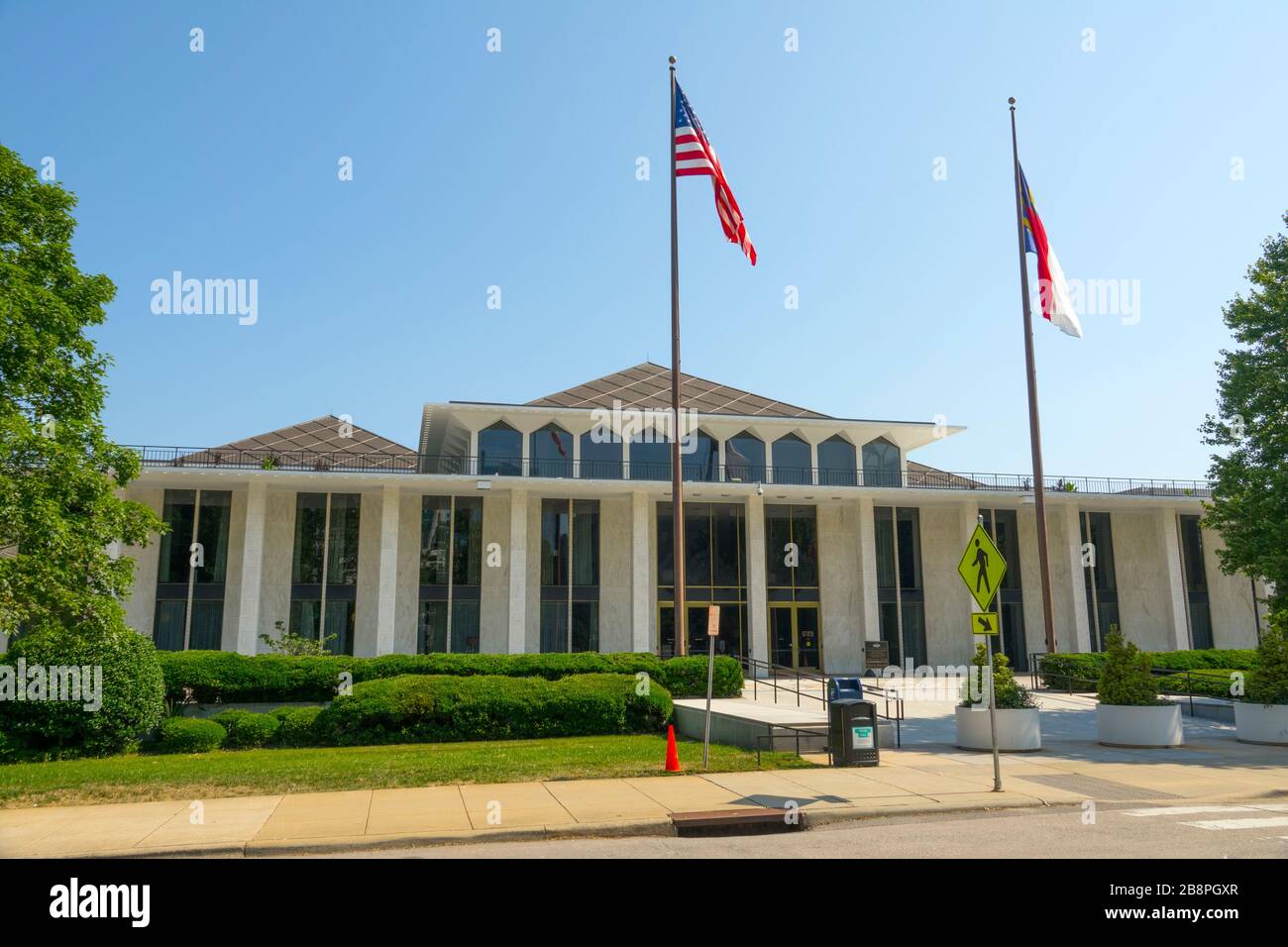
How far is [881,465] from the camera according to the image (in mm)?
37750

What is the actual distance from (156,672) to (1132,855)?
17.3 meters

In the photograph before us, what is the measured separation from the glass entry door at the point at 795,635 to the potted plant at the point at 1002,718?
60.0 ft

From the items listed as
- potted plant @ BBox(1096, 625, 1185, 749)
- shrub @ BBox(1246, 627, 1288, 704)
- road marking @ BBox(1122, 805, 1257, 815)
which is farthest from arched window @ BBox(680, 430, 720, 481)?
road marking @ BBox(1122, 805, 1257, 815)

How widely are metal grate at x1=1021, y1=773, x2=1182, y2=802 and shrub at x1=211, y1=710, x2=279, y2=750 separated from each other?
13767 millimetres

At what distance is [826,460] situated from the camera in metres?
37.2

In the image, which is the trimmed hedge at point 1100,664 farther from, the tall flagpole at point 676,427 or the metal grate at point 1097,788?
the metal grate at point 1097,788

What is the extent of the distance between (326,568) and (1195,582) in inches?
1398

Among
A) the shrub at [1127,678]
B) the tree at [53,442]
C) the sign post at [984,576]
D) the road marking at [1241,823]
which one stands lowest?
the road marking at [1241,823]

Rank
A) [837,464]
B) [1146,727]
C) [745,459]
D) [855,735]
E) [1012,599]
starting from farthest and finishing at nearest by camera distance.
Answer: [1012,599] < [837,464] < [745,459] < [1146,727] < [855,735]

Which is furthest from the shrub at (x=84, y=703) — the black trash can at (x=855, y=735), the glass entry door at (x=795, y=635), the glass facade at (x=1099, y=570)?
the glass facade at (x=1099, y=570)

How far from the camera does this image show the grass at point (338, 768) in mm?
12375

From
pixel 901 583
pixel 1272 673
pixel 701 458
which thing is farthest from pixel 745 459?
pixel 1272 673

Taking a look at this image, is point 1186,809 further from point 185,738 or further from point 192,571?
point 192,571

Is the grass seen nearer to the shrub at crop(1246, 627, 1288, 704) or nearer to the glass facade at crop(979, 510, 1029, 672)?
the shrub at crop(1246, 627, 1288, 704)
